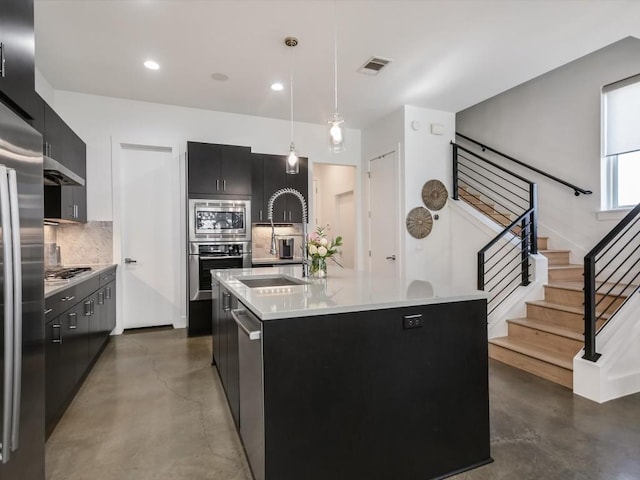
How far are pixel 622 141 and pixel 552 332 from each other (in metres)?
2.47

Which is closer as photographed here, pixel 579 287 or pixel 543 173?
pixel 579 287

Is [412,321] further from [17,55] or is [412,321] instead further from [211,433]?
[17,55]

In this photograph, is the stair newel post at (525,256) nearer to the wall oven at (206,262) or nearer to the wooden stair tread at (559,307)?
the wooden stair tread at (559,307)

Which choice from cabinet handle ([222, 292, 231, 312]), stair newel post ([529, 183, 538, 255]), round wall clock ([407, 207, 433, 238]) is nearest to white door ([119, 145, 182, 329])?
cabinet handle ([222, 292, 231, 312])

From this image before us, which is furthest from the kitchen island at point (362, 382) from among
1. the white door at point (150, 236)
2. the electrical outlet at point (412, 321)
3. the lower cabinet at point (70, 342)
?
the white door at point (150, 236)

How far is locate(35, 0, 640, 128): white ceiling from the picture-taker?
2760 millimetres

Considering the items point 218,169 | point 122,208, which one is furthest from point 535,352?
point 122,208

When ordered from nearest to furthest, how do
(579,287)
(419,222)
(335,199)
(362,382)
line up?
1. (362,382)
2. (579,287)
3. (419,222)
4. (335,199)

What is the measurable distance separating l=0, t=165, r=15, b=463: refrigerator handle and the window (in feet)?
17.1

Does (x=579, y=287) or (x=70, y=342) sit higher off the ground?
(x=579, y=287)

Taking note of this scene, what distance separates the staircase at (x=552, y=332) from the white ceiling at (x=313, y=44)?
7.79 ft

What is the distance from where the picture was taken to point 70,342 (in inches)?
101

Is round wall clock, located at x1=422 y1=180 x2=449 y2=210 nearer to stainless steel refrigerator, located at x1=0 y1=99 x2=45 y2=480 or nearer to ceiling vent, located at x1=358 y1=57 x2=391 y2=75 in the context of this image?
ceiling vent, located at x1=358 y1=57 x2=391 y2=75

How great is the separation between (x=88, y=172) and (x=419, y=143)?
14.4ft
